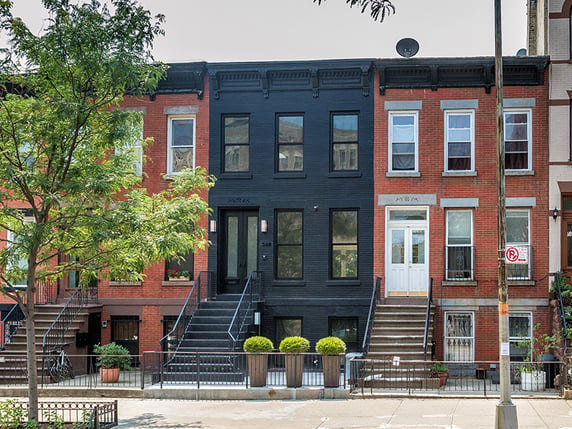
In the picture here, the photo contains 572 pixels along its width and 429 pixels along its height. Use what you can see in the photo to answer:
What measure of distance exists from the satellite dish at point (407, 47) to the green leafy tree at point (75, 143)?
36.0ft

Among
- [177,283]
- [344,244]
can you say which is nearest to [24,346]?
[177,283]

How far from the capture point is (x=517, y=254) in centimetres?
2431

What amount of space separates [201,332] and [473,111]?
34.9 ft

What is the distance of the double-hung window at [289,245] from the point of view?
2795cm

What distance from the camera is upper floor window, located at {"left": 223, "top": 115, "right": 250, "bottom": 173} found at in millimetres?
28375

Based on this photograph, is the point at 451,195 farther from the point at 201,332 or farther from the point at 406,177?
the point at 201,332

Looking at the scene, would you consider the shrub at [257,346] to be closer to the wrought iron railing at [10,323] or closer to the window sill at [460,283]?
the window sill at [460,283]

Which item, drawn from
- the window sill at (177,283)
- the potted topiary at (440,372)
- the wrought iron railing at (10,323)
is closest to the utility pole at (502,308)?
the potted topiary at (440,372)

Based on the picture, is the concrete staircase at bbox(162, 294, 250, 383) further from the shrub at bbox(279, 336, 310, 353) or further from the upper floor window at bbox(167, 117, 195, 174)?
the upper floor window at bbox(167, 117, 195, 174)

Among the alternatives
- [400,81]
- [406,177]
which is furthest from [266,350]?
[400,81]

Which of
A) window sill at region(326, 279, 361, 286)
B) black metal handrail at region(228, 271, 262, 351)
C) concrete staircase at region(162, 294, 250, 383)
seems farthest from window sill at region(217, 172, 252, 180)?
window sill at region(326, 279, 361, 286)

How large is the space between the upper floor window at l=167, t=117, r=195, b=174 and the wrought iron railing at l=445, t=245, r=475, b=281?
8.54 m

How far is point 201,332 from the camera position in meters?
25.2

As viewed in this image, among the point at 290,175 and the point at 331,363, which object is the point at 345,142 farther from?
the point at 331,363
